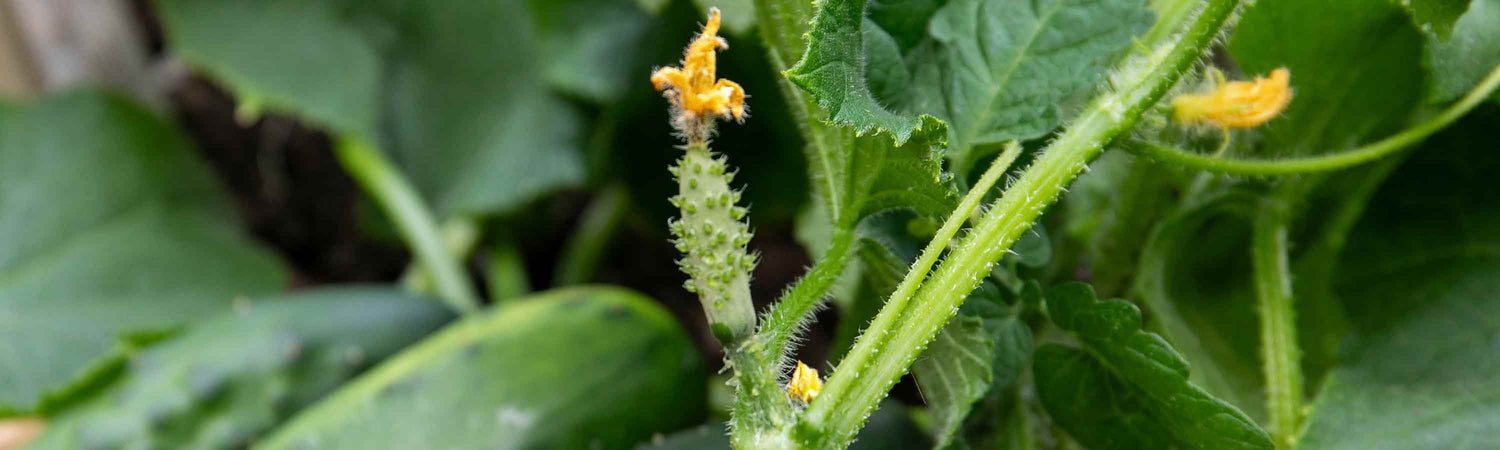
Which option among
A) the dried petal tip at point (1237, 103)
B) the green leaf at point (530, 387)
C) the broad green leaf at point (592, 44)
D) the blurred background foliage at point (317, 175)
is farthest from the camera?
the broad green leaf at point (592, 44)

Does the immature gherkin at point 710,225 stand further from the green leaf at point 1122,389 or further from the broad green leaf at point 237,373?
the broad green leaf at point 237,373

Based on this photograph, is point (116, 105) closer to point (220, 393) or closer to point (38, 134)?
point (38, 134)

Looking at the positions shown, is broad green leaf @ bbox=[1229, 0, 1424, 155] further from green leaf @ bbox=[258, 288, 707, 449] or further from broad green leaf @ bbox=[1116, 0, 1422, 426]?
green leaf @ bbox=[258, 288, 707, 449]

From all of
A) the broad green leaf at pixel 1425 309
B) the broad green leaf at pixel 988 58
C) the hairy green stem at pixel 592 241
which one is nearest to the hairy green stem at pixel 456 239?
the hairy green stem at pixel 592 241

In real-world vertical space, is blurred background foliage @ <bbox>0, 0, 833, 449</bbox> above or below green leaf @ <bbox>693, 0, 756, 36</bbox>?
below

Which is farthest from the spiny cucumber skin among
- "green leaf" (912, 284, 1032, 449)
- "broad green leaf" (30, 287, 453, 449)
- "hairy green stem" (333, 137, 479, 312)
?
"hairy green stem" (333, 137, 479, 312)
